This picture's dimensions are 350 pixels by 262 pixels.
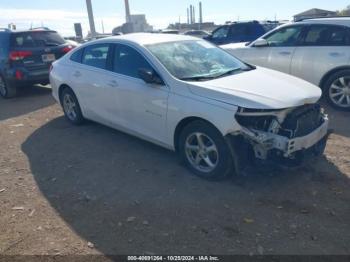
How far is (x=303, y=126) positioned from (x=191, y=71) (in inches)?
60.0

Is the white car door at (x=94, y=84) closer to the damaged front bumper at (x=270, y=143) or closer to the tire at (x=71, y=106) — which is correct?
the tire at (x=71, y=106)

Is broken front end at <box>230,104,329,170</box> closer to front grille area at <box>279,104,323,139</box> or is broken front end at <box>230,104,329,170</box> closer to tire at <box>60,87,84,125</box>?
front grille area at <box>279,104,323,139</box>


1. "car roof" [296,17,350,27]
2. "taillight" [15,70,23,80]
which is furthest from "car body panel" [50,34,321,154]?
"taillight" [15,70,23,80]

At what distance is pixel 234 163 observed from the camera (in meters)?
3.98

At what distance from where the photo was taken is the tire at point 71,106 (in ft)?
21.0

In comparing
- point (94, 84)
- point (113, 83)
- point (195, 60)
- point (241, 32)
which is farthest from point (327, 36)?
point (241, 32)

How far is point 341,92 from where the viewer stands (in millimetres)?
6820

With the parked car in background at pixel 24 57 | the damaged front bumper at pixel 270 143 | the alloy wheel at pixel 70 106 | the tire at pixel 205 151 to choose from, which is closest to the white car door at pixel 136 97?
the tire at pixel 205 151

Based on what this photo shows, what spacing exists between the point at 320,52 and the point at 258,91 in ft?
12.0

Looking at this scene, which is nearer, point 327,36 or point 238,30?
point 327,36

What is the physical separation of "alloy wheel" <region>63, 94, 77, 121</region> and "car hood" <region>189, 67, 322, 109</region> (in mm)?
2989

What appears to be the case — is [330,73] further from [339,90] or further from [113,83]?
[113,83]

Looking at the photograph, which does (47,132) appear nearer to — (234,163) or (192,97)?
(192,97)

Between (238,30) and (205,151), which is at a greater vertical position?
(238,30)
